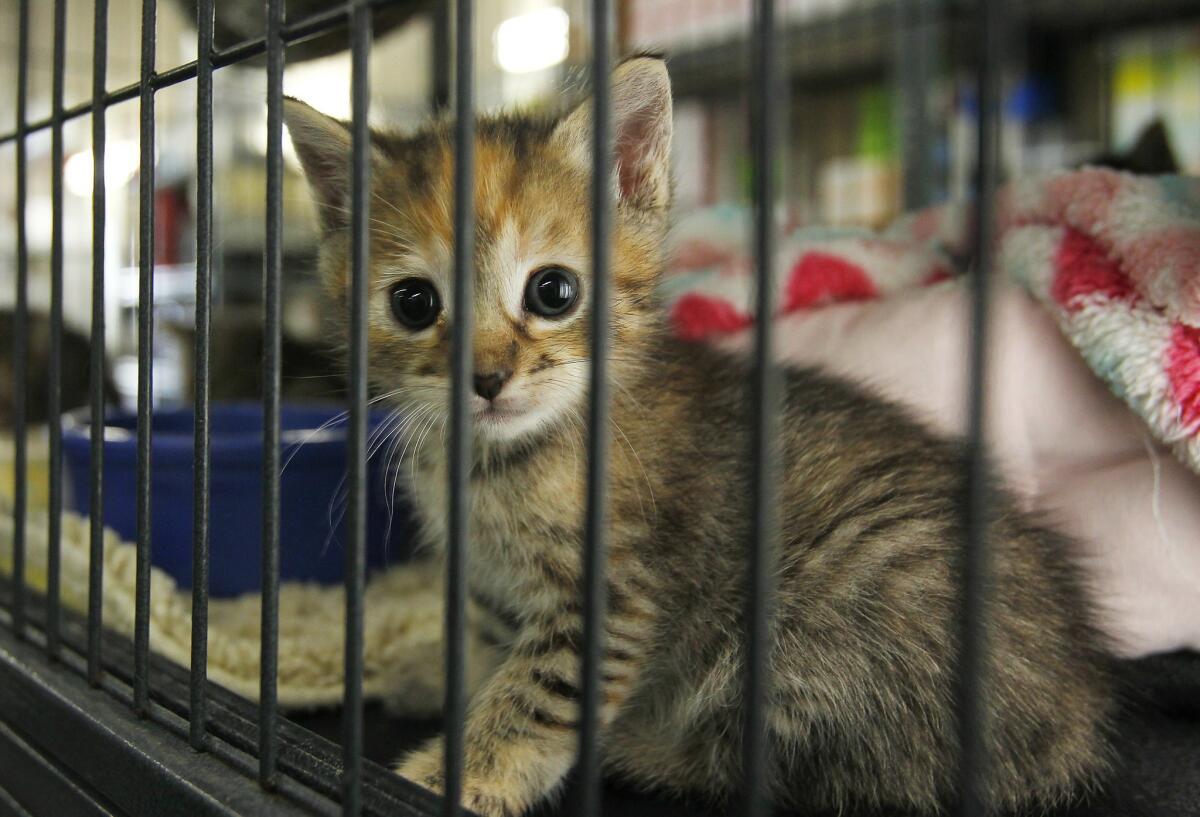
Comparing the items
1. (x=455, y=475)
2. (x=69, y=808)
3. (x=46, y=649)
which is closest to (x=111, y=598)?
(x=46, y=649)

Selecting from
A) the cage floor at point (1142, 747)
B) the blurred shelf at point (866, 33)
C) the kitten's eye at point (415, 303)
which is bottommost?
the cage floor at point (1142, 747)

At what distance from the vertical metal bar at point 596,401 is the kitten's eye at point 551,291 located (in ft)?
1.23

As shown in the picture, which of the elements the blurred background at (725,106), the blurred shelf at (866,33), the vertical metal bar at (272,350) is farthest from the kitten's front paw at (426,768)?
the blurred shelf at (866,33)

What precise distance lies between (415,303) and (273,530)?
305mm

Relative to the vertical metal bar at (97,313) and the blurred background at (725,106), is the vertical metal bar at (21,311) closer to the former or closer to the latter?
the vertical metal bar at (97,313)

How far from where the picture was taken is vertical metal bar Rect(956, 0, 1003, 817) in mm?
413

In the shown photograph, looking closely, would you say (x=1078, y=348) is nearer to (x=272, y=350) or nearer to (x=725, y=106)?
(x=272, y=350)

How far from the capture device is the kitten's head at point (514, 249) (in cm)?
85

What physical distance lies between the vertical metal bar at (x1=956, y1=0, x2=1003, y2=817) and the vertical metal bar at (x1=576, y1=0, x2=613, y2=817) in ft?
0.58

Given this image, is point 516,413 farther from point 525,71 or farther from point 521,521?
point 525,71

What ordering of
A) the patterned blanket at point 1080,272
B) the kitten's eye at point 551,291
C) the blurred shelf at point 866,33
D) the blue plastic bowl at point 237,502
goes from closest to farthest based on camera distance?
the kitten's eye at point 551,291
the patterned blanket at point 1080,272
the blue plastic bowl at point 237,502
the blurred shelf at point 866,33

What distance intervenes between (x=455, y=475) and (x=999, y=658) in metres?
0.46

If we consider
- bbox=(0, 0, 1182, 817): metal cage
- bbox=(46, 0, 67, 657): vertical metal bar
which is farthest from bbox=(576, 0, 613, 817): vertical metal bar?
bbox=(46, 0, 67, 657): vertical metal bar

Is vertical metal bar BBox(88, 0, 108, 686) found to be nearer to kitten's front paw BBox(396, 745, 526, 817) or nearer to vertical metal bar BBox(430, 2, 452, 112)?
kitten's front paw BBox(396, 745, 526, 817)
